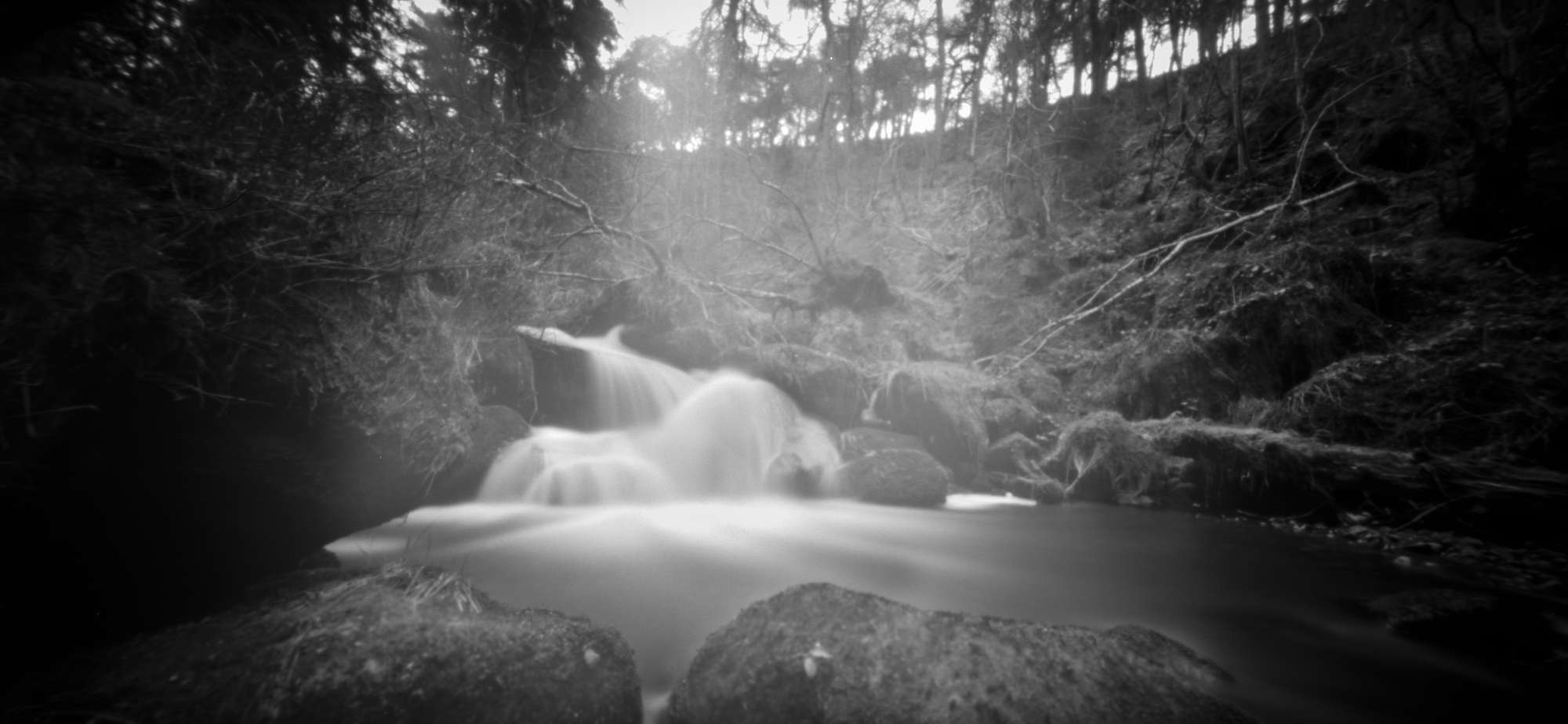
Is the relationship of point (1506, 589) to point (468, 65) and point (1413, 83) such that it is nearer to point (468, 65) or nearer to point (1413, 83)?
point (1413, 83)

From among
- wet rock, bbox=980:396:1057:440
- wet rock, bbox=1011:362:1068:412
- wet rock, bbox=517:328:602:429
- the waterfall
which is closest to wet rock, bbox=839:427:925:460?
the waterfall

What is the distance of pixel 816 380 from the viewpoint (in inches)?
376

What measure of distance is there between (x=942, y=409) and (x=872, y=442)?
Result: 137 centimetres

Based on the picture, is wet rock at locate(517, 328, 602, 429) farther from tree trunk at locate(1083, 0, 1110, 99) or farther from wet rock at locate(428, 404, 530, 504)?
tree trunk at locate(1083, 0, 1110, 99)

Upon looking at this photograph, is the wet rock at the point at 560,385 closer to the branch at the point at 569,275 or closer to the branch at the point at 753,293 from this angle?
the branch at the point at 569,275

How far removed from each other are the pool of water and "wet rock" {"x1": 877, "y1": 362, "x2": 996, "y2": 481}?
5.95 feet

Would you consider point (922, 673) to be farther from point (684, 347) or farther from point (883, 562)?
point (684, 347)

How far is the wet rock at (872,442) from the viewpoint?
8406 millimetres

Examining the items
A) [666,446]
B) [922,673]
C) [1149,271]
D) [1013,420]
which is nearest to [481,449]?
[666,446]

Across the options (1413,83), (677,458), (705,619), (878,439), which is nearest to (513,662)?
(705,619)

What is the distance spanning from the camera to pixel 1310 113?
388 inches

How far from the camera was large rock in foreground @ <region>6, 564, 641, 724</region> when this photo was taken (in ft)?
5.83

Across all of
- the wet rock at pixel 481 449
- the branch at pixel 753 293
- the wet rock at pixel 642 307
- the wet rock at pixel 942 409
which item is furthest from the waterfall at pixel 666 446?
the branch at pixel 753 293

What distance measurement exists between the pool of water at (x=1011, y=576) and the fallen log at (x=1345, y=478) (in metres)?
0.50
